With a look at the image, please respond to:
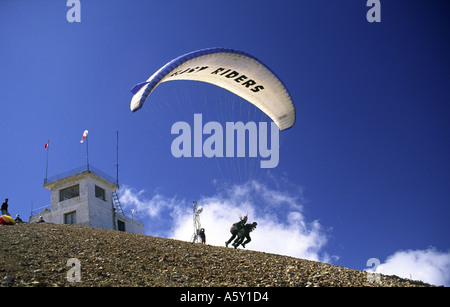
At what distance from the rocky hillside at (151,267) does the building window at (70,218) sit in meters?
17.9

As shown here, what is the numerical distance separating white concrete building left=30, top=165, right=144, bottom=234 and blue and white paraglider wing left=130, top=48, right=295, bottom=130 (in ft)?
66.9

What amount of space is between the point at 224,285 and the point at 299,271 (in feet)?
11.4

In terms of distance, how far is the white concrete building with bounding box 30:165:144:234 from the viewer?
36.0 m

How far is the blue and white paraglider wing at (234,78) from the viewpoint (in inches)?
660

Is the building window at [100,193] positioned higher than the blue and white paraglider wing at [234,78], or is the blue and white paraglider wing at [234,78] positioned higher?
the blue and white paraglider wing at [234,78]

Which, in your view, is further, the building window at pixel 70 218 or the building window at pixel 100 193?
the building window at pixel 100 193

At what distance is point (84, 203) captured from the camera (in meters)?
35.9

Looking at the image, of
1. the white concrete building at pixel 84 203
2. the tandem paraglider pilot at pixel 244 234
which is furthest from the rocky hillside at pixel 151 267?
the white concrete building at pixel 84 203

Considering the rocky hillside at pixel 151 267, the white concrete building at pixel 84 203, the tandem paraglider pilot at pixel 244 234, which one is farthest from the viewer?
the white concrete building at pixel 84 203

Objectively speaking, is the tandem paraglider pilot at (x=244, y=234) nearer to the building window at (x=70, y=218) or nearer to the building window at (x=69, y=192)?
the building window at (x=70, y=218)

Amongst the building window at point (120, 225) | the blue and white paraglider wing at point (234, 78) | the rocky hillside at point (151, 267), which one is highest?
the blue and white paraglider wing at point (234, 78)

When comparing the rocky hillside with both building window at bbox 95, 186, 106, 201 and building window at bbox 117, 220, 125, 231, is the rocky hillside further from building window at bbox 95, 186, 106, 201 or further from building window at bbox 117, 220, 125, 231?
building window at bbox 117, 220, 125, 231

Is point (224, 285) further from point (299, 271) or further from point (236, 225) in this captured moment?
point (236, 225)
